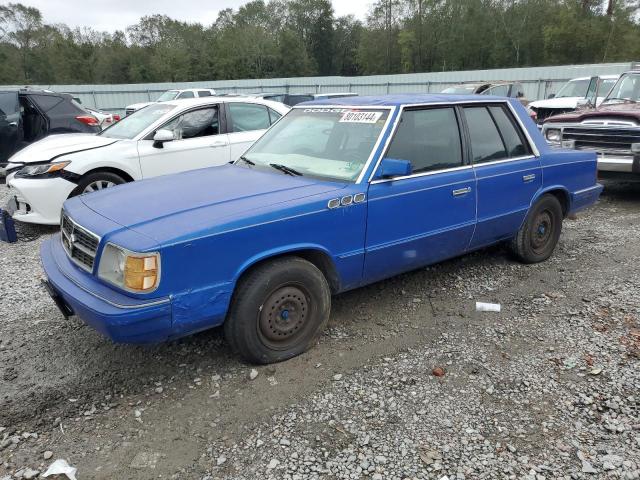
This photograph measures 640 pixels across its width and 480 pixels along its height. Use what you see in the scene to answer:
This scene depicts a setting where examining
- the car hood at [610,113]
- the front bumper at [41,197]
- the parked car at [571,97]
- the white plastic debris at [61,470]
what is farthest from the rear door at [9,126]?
the parked car at [571,97]

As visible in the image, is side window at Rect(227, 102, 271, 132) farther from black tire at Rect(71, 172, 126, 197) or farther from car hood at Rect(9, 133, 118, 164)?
black tire at Rect(71, 172, 126, 197)

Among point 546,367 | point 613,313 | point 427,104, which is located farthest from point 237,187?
point 613,313

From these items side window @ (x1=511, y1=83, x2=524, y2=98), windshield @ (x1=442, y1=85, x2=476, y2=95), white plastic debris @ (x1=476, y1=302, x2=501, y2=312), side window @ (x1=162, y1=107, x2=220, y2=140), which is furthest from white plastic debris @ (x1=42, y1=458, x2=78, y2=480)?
side window @ (x1=511, y1=83, x2=524, y2=98)

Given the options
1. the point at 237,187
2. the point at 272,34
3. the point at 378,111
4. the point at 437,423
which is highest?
the point at 272,34

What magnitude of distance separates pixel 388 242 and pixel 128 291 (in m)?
1.85

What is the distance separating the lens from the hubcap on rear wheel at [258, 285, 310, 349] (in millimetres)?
3148

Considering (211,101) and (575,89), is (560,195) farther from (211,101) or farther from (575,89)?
(575,89)

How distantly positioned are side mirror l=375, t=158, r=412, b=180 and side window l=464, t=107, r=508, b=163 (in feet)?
3.46

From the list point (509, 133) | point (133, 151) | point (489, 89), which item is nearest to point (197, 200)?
point (509, 133)

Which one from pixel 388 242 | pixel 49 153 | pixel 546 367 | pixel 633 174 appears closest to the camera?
pixel 546 367

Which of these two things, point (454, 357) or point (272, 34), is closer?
point (454, 357)

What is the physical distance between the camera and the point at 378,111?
3.80m

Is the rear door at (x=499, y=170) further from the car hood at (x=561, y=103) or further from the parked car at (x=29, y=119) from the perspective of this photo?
the car hood at (x=561, y=103)

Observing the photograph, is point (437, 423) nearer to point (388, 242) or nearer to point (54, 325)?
point (388, 242)
